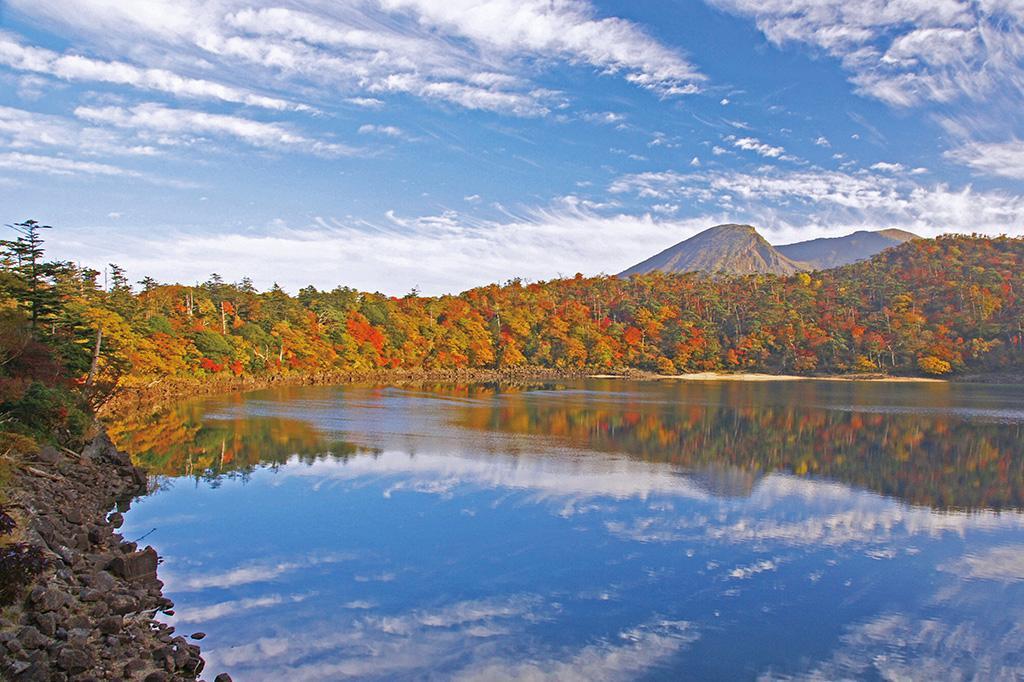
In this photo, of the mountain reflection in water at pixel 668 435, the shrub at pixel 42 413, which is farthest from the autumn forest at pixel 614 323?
the shrub at pixel 42 413

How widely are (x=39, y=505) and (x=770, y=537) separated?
39.4 ft

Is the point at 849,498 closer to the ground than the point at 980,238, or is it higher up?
closer to the ground

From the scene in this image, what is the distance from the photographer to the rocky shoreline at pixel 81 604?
600 cm

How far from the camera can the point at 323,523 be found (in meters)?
13.3

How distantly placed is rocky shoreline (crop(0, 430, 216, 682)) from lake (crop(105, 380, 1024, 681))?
0.60 meters

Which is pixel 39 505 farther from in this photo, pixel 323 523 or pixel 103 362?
pixel 103 362

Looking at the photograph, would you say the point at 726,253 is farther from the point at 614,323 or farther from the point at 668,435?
the point at 668,435

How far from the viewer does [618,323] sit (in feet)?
263

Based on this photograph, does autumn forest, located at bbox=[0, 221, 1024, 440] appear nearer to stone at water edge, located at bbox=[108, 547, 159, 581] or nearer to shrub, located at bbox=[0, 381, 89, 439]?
shrub, located at bbox=[0, 381, 89, 439]

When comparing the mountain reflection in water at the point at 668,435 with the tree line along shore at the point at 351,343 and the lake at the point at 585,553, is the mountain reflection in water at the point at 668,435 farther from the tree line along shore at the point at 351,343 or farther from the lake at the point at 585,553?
the tree line along shore at the point at 351,343

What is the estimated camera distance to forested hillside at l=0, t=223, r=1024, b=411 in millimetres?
45938

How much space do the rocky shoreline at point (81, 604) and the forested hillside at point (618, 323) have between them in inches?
991

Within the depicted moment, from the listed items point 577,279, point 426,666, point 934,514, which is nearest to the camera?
point 426,666

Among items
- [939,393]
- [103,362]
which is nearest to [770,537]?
[103,362]
